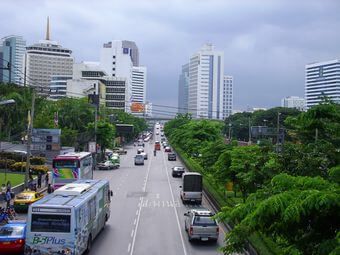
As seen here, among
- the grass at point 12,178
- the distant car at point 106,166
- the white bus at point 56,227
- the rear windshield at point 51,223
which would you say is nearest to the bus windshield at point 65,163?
the grass at point 12,178

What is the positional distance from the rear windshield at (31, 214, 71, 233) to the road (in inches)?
153

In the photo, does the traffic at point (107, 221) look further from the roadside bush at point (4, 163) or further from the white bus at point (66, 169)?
the roadside bush at point (4, 163)

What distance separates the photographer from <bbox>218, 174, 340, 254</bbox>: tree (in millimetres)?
9180

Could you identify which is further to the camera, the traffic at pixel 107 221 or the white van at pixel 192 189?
the white van at pixel 192 189

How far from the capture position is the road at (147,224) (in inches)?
982

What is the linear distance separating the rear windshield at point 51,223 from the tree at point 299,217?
1045cm

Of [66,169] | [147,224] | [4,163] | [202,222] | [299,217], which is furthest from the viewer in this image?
[4,163]

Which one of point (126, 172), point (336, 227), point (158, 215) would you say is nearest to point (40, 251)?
point (336, 227)

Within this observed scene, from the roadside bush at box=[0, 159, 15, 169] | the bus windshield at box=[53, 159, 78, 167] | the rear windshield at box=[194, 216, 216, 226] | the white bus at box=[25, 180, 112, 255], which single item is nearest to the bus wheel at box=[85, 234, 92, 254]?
the white bus at box=[25, 180, 112, 255]

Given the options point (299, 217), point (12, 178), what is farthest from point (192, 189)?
point (299, 217)

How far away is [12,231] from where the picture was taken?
2305cm

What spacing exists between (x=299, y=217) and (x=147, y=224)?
75.9 ft

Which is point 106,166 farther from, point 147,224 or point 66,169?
point 147,224

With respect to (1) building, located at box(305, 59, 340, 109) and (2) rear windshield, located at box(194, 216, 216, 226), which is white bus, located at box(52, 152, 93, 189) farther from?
(1) building, located at box(305, 59, 340, 109)
